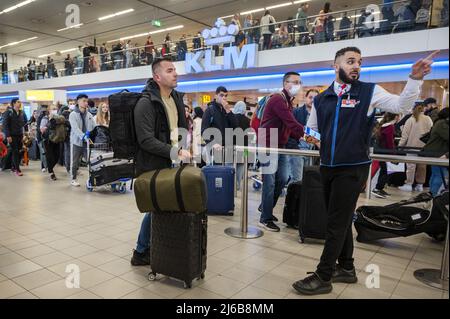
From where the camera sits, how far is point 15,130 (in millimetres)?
7234

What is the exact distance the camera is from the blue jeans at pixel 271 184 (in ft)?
12.4

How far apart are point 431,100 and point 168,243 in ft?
19.0

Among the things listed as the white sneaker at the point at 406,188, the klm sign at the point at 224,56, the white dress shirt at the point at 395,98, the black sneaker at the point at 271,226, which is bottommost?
the white sneaker at the point at 406,188

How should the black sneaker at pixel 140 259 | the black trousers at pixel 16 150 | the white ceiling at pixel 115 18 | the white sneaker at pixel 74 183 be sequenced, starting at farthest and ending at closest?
the white ceiling at pixel 115 18 → the black trousers at pixel 16 150 → the white sneaker at pixel 74 183 → the black sneaker at pixel 140 259

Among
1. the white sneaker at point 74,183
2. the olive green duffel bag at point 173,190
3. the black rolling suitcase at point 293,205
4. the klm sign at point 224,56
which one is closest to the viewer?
the olive green duffel bag at point 173,190

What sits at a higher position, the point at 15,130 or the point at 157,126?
the point at 157,126

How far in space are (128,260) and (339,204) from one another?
1.83 m

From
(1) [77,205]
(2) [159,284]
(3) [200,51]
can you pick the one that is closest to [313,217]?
(2) [159,284]

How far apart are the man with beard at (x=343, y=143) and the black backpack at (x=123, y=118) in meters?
1.40

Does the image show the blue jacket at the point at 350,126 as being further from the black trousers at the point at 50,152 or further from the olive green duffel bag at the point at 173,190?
the black trousers at the point at 50,152

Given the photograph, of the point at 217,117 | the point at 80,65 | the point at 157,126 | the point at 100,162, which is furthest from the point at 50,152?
the point at 80,65

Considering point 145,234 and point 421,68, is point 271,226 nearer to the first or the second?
point 145,234

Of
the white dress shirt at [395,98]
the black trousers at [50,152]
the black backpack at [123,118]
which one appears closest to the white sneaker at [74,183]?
the black trousers at [50,152]
